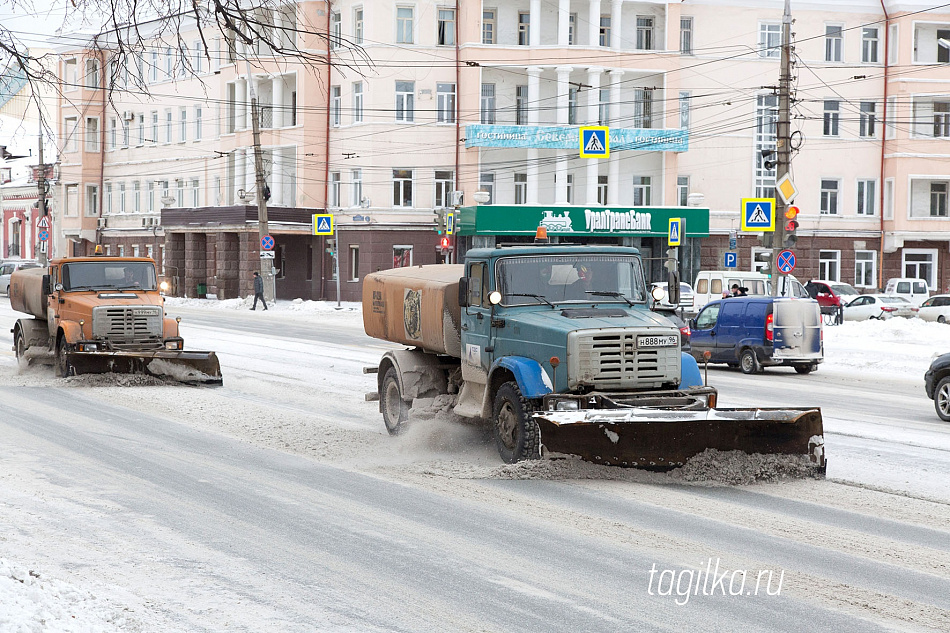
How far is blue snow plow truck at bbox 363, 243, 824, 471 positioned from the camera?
1051 cm

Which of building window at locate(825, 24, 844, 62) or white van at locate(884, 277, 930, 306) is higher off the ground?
building window at locate(825, 24, 844, 62)

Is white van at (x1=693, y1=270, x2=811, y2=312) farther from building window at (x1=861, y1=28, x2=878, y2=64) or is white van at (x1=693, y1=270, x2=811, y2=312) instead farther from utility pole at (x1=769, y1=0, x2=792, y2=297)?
building window at (x1=861, y1=28, x2=878, y2=64)

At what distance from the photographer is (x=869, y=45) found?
56062mm

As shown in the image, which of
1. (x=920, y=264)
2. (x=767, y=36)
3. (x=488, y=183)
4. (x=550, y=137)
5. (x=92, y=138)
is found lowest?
(x=920, y=264)

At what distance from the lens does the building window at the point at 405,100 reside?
53.7m

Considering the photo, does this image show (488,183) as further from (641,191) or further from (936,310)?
(936,310)

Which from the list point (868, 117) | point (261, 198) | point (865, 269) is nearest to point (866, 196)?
point (865, 269)

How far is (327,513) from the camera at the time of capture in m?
9.26

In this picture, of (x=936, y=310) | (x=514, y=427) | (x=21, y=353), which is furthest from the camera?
(x=936, y=310)

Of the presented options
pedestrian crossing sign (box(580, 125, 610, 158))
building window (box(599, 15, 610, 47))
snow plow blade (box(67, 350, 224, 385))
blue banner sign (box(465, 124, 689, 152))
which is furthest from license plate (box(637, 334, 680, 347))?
building window (box(599, 15, 610, 47))

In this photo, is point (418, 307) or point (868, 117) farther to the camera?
point (868, 117)

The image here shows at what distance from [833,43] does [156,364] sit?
4512 centimetres

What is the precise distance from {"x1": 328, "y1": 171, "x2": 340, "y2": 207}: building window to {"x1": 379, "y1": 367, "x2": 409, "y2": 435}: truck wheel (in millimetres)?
41731

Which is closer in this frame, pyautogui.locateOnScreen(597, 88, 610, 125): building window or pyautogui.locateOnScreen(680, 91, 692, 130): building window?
pyautogui.locateOnScreen(597, 88, 610, 125): building window
